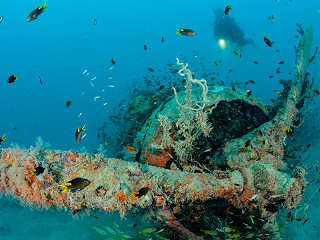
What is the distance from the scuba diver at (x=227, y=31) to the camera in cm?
1930

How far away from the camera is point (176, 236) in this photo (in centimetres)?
421

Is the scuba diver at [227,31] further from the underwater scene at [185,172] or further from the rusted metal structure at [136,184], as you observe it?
the rusted metal structure at [136,184]

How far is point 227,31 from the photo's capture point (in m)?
19.8

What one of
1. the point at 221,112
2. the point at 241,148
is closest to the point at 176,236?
the point at 241,148

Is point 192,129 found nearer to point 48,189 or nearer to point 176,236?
point 176,236

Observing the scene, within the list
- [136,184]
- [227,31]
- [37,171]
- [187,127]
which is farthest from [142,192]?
[227,31]

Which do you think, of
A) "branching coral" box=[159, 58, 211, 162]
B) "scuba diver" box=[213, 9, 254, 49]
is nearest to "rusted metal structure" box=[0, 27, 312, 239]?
"branching coral" box=[159, 58, 211, 162]

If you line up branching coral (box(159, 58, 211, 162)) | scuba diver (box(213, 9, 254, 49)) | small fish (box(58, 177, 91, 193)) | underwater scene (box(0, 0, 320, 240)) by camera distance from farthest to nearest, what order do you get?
scuba diver (box(213, 9, 254, 49)), branching coral (box(159, 58, 211, 162)), underwater scene (box(0, 0, 320, 240)), small fish (box(58, 177, 91, 193))

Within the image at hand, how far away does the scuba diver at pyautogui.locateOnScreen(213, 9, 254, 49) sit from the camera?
19297 millimetres

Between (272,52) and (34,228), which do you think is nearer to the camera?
(34,228)

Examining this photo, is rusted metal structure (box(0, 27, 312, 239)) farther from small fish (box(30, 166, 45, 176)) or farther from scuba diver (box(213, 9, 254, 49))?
scuba diver (box(213, 9, 254, 49))

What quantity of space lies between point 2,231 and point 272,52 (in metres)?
78.2

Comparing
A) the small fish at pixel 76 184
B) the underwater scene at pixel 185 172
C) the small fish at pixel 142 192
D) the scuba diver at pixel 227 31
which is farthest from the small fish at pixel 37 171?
the scuba diver at pixel 227 31

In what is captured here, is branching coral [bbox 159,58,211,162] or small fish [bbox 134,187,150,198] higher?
branching coral [bbox 159,58,211,162]
